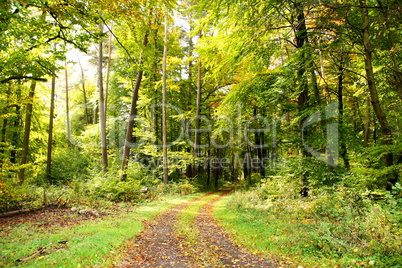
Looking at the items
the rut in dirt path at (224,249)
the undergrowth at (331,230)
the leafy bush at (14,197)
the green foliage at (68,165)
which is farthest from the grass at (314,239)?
the green foliage at (68,165)

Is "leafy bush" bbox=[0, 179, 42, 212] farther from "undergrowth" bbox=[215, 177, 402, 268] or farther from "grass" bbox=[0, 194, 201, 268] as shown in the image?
"undergrowth" bbox=[215, 177, 402, 268]

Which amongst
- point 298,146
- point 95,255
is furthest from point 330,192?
point 95,255

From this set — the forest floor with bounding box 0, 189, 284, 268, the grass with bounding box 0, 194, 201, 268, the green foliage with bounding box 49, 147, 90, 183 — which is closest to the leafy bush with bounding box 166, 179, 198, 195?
the green foliage with bounding box 49, 147, 90, 183

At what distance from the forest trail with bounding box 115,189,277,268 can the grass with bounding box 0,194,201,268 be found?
380 millimetres

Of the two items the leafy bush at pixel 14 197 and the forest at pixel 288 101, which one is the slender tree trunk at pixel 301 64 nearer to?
the forest at pixel 288 101

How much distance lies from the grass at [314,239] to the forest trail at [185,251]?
449 millimetres

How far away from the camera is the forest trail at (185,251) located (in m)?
4.59

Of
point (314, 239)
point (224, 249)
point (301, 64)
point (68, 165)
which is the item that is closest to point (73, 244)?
point (224, 249)

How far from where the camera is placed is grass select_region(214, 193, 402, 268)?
405 centimetres

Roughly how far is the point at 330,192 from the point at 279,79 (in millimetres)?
4513

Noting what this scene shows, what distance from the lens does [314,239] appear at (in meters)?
5.19

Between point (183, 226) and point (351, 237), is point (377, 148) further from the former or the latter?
point (183, 226)

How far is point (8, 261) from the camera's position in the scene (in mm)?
4148

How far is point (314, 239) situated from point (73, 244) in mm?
5779
